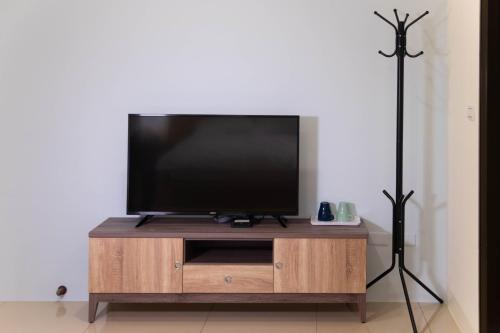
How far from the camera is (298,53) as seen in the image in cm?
297

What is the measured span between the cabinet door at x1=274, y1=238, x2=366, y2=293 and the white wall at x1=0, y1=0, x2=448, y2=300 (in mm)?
409

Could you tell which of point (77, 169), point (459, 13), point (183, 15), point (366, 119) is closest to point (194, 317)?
point (77, 169)

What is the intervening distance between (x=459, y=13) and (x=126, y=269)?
2.40 m

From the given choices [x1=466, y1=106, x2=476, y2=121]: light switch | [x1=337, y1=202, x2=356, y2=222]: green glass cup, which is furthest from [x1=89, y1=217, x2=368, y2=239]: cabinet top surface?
[x1=466, y1=106, x2=476, y2=121]: light switch

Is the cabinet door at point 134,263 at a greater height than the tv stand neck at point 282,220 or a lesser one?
lesser

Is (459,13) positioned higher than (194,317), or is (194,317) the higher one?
(459,13)

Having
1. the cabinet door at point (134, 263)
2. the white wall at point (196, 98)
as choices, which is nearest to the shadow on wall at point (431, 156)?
the white wall at point (196, 98)

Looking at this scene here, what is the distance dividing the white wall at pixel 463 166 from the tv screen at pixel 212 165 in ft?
3.09

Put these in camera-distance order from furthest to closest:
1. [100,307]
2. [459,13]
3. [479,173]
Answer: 1. [100,307]
2. [459,13]
3. [479,173]

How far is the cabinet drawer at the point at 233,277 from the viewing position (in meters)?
2.66

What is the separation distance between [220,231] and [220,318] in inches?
21.2

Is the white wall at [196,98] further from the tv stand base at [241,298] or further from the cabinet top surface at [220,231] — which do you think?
the tv stand base at [241,298]

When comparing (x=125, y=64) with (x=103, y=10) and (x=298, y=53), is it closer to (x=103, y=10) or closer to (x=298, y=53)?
(x=103, y=10)

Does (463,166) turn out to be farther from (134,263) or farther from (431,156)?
(134,263)
